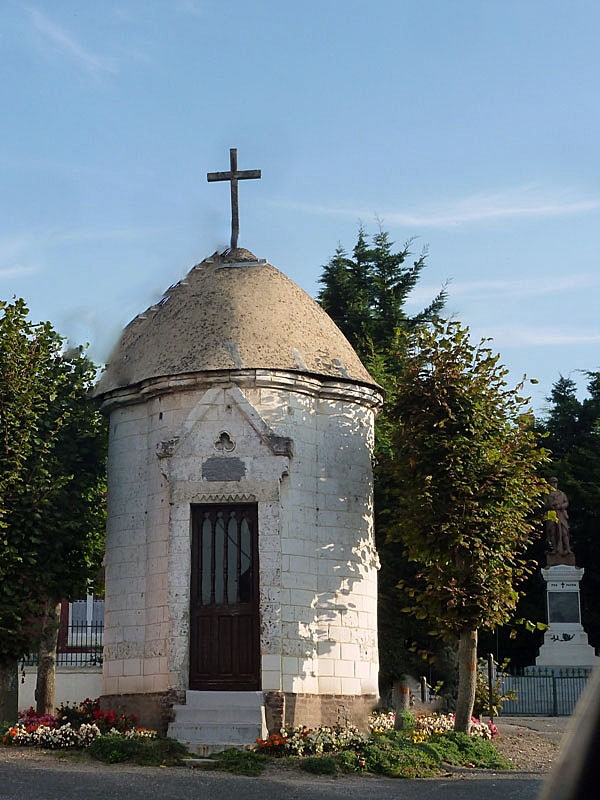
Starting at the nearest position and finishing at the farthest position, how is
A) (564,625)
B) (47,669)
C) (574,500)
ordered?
(47,669)
(564,625)
(574,500)

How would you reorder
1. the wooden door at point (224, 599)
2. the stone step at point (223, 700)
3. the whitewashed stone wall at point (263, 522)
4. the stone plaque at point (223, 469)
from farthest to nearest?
1. the stone plaque at point (223, 469)
2. the whitewashed stone wall at point (263, 522)
3. the wooden door at point (224, 599)
4. the stone step at point (223, 700)

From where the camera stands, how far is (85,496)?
18.9 m

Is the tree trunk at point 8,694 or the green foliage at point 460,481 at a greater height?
the green foliage at point 460,481

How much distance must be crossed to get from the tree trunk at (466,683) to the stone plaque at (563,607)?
54.9ft

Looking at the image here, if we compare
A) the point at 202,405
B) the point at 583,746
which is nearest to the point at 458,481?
the point at 202,405

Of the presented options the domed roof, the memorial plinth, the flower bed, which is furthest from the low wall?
the memorial plinth

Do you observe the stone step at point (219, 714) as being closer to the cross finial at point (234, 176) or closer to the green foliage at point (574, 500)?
the cross finial at point (234, 176)

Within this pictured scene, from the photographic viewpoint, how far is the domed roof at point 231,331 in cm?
1744

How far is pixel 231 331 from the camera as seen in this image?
17672 millimetres

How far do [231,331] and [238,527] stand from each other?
3146 millimetres

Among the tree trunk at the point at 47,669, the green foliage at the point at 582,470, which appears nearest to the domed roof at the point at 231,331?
the tree trunk at the point at 47,669

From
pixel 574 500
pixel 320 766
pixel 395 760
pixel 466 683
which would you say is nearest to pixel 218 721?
pixel 320 766

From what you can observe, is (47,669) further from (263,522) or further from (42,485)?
(263,522)

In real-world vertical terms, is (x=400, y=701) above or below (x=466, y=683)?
below
